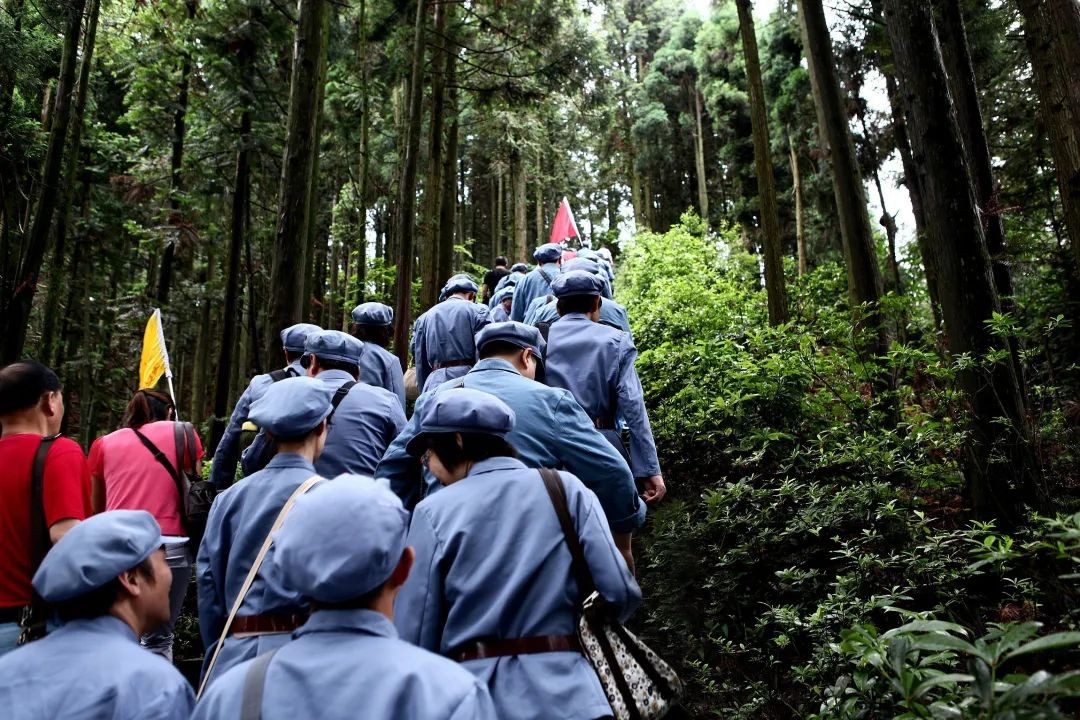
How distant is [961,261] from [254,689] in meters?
6.14

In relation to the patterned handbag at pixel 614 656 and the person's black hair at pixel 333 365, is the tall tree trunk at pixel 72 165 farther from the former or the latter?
the patterned handbag at pixel 614 656

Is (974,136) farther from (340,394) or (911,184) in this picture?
(340,394)

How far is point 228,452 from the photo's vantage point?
16.0 feet

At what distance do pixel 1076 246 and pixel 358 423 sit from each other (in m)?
6.20

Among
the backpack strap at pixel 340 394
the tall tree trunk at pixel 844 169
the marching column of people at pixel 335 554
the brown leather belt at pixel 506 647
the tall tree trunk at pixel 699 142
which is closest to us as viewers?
the marching column of people at pixel 335 554

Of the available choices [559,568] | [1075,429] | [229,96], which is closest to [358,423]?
[559,568]

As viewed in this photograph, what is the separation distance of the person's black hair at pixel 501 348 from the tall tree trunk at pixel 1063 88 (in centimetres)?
536

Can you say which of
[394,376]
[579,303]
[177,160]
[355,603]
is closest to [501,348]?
[579,303]

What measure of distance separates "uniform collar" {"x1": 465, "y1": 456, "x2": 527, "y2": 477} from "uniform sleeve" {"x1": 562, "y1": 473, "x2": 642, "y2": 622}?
0.69 ft

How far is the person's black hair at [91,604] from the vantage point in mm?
2297

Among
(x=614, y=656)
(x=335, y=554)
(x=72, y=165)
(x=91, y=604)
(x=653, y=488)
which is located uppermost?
(x=72, y=165)

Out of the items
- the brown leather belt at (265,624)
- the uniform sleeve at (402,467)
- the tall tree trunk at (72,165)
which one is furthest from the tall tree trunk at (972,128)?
the tall tree trunk at (72,165)

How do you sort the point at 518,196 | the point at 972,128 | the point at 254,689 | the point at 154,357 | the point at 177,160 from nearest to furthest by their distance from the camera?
the point at 254,689
the point at 154,357
the point at 972,128
the point at 177,160
the point at 518,196

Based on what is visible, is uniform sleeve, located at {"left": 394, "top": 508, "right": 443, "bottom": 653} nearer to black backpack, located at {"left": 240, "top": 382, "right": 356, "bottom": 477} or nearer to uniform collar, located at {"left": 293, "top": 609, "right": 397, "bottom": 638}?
uniform collar, located at {"left": 293, "top": 609, "right": 397, "bottom": 638}
